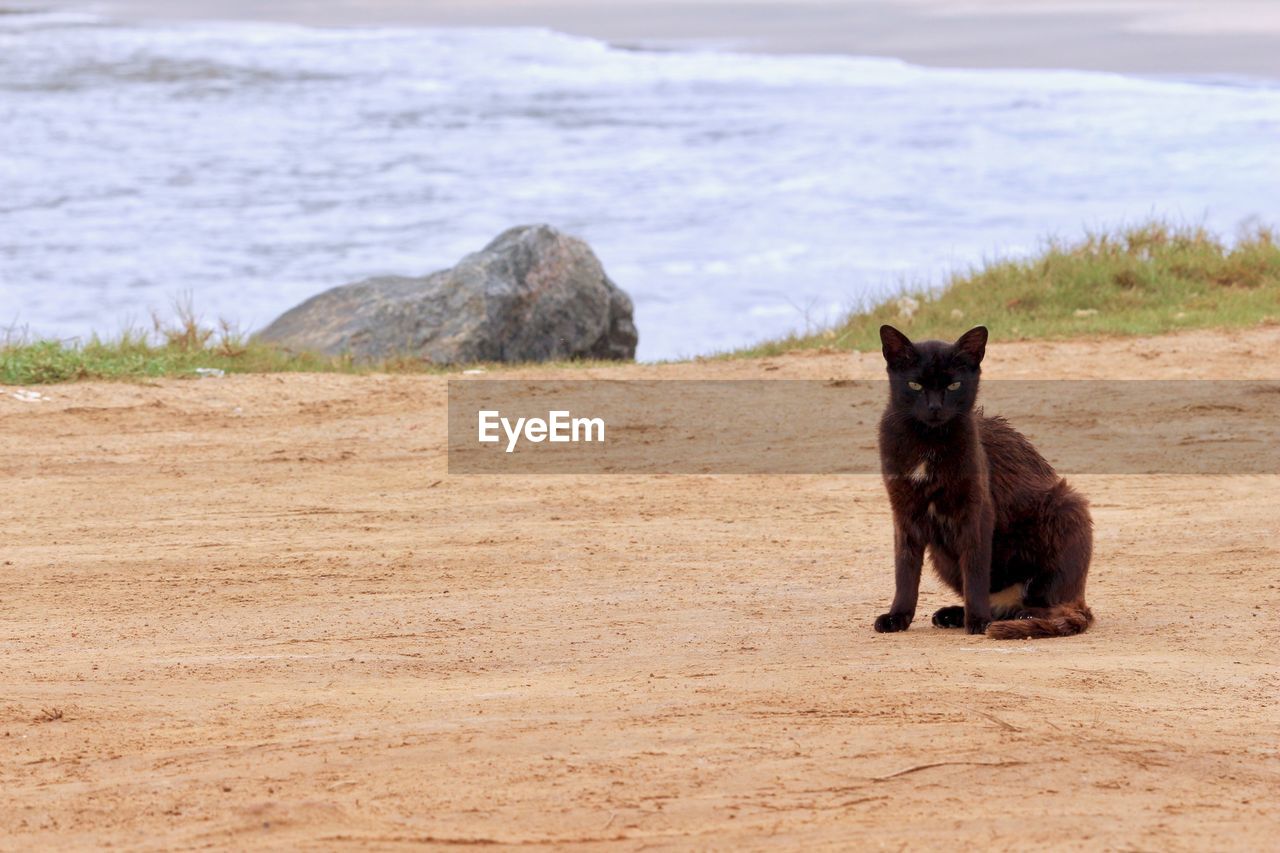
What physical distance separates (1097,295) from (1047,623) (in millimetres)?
9196

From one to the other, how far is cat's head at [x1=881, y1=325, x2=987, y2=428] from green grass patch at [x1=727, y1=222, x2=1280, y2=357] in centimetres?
681

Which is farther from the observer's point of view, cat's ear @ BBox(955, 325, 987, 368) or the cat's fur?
cat's ear @ BBox(955, 325, 987, 368)

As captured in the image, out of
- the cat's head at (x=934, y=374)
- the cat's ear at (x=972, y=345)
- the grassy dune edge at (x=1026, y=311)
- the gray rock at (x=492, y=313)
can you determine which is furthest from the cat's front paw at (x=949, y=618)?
the gray rock at (x=492, y=313)

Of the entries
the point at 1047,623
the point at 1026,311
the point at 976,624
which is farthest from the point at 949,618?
the point at 1026,311

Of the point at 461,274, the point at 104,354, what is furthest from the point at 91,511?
the point at 461,274

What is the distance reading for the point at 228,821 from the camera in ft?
12.9

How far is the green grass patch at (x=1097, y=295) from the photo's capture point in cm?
1324

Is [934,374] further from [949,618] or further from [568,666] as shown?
[568,666]

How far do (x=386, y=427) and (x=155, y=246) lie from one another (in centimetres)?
1432

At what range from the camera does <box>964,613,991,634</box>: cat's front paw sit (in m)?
6.11

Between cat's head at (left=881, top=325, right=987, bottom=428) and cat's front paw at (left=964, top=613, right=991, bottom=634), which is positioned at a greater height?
cat's head at (left=881, top=325, right=987, bottom=428)

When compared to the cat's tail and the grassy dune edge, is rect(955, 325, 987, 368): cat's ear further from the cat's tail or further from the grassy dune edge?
the grassy dune edge

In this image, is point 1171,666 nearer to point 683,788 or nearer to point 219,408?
point 683,788

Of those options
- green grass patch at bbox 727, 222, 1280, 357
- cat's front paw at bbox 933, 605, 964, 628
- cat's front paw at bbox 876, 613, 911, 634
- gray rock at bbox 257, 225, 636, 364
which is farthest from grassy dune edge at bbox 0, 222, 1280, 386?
cat's front paw at bbox 876, 613, 911, 634
